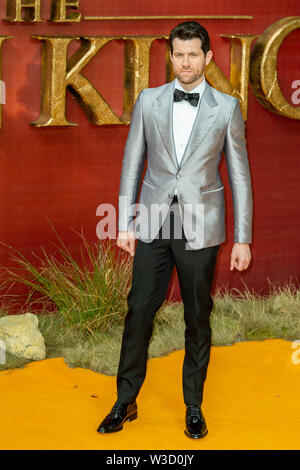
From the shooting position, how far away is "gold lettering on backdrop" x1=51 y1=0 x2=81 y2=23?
17.7 ft

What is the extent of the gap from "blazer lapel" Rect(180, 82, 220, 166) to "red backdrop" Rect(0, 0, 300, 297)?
1933 millimetres

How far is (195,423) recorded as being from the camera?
13.4 ft

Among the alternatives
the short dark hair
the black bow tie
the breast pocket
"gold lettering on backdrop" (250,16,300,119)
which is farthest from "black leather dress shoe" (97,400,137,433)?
→ "gold lettering on backdrop" (250,16,300,119)

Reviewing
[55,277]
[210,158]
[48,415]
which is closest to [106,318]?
[55,277]

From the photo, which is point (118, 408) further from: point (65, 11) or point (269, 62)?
point (269, 62)

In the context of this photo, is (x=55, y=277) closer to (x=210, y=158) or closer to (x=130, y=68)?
(x=130, y=68)

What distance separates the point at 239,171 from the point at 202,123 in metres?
0.30

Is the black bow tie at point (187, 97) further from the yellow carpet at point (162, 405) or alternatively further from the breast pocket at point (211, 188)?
the yellow carpet at point (162, 405)

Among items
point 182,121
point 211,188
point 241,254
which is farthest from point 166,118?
point 241,254

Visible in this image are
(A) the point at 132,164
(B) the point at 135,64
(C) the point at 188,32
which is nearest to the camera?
(C) the point at 188,32

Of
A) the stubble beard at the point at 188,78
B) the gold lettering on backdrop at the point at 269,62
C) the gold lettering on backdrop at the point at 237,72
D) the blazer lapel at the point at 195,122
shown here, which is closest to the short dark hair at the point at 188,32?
the stubble beard at the point at 188,78

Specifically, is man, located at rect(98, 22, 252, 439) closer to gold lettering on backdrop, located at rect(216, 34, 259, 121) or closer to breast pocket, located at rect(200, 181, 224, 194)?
breast pocket, located at rect(200, 181, 224, 194)

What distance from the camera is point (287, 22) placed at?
20.2 feet

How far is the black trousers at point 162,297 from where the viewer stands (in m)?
3.94
